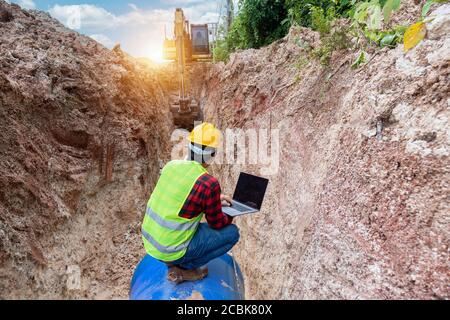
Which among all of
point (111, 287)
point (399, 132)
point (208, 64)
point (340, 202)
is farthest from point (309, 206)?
point (208, 64)

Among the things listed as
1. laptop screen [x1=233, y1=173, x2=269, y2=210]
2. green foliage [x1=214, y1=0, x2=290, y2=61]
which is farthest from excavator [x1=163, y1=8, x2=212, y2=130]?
laptop screen [x1=233, y1=173, x2=269, y2=210]

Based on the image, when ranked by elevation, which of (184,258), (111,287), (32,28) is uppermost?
(32,28)

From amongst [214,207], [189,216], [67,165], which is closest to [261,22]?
[67,165]

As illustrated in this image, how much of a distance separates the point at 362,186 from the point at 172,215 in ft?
5.65

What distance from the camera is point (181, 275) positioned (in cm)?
290

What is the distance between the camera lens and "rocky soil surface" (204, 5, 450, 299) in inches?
83.1

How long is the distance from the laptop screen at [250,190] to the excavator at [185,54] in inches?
284

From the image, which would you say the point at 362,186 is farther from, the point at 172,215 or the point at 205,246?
the point at 172,215

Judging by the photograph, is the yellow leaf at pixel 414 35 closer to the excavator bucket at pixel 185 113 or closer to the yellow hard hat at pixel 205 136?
the yellow hard hat at pixel 205 136

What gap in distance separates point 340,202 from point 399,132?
806mm

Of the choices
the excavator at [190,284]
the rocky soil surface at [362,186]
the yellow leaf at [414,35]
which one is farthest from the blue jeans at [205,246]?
the yellow leaf at [414,35]

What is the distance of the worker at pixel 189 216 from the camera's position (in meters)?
2.68

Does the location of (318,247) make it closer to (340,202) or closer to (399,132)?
(340,202)

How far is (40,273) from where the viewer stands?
3867 mm
